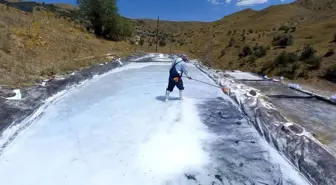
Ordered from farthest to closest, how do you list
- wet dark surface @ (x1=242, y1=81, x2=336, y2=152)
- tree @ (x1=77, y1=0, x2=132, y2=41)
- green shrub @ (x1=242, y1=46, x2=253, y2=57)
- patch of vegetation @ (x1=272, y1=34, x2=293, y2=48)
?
tree @ (x1=77, y1=0, x2=132, y2=41), green shrub @ (x1=242, y1=46, x2=253, y2=57), patch of vegetation @ (x1=272, y1=34, x2=293, y2=48), wet dark surface @ (x1=242, y1=81, x2=336, y2=152)

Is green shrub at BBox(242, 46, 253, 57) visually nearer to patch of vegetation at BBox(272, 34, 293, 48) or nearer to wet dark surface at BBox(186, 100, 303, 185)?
patch of vegetation at BBox(272, 34, 293, 48)

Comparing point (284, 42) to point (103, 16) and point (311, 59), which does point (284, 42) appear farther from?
point (103, 16)

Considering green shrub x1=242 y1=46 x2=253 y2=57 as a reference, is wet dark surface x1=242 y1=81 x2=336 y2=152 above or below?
below

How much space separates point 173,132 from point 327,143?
267 centimetres

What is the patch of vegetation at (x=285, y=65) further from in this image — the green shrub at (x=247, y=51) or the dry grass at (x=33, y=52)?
the dry grass at (x=33, y=52)

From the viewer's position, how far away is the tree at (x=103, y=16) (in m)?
24.7

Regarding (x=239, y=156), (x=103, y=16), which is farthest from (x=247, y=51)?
(x=239, y=156)

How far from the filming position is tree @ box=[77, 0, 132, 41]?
81.0 feet

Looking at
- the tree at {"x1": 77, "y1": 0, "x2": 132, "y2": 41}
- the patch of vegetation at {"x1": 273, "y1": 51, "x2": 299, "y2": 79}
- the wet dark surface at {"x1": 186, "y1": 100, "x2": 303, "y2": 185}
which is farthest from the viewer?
the tree at {"x1": 77, "y1": 0, "x2": 132, "y2": 41}

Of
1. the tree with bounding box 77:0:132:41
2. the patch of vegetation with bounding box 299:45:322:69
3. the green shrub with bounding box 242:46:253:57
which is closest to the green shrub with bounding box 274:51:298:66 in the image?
the patch of vegetation with bounding box 299:45:322:69

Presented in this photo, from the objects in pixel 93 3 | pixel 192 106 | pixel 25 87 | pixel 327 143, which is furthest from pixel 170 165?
pixel 93 3

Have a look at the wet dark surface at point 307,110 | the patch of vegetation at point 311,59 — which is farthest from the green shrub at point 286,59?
the wet dark surface at point 307,110

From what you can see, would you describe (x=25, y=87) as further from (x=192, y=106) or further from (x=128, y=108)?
(x=192, y=106)

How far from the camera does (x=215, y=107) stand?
759 cm
